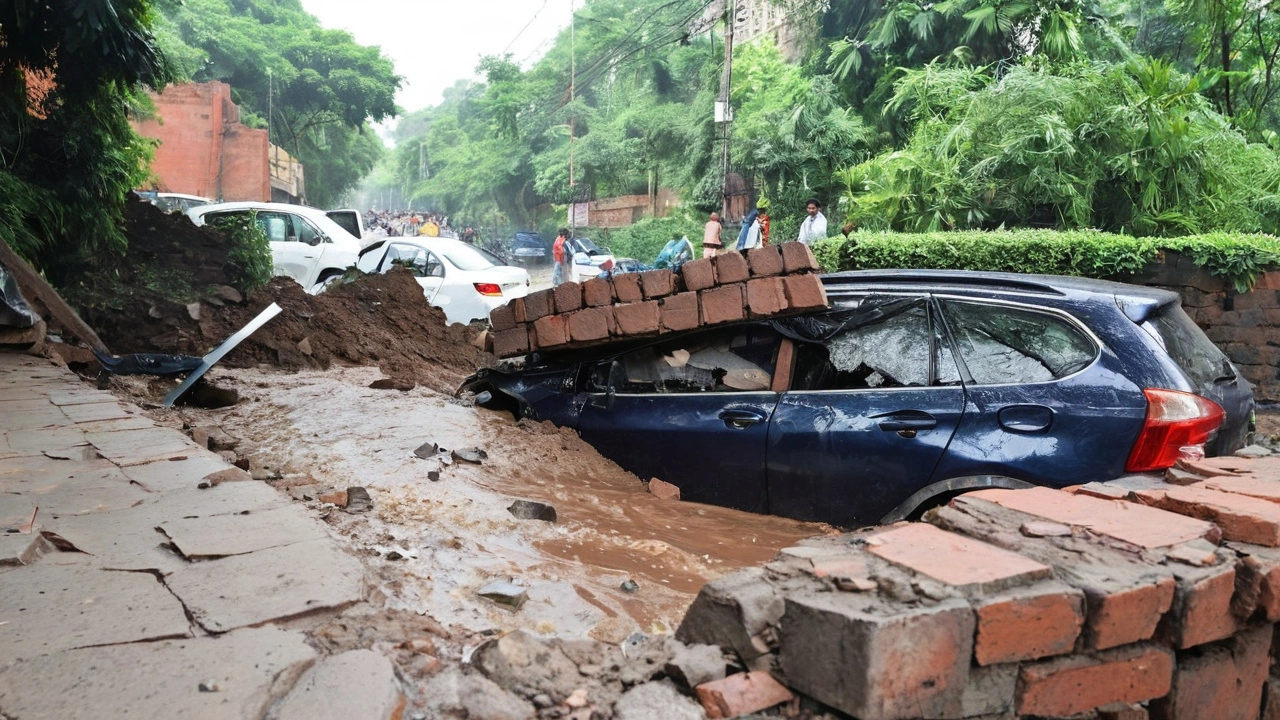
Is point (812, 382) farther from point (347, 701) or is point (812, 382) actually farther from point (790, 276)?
point (347, 701)

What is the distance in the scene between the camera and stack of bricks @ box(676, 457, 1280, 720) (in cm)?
185

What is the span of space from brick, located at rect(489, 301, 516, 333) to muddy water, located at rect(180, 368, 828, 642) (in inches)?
21.9

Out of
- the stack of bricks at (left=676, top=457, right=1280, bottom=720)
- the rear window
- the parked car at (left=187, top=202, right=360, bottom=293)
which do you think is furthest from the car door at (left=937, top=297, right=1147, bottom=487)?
the parked car at (left=187, top=202, right=360, bottom=293)

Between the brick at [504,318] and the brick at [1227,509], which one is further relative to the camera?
the brick at [504,318]

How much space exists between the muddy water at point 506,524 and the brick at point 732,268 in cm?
117

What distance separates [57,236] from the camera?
937 cm

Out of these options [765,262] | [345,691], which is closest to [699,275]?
[765,262]

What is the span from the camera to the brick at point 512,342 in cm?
530

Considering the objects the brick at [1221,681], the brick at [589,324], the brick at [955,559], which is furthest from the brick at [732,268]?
the brick at [1221,681]

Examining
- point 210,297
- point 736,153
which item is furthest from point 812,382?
point 736,153

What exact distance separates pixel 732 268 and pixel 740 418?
890 millimetres

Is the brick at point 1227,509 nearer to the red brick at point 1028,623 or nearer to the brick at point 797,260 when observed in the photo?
the red brick at point 1028,623

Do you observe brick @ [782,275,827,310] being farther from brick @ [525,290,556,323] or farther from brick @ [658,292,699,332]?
brick @ [525,290,556,323]

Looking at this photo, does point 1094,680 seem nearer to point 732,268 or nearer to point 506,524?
point 506,524
